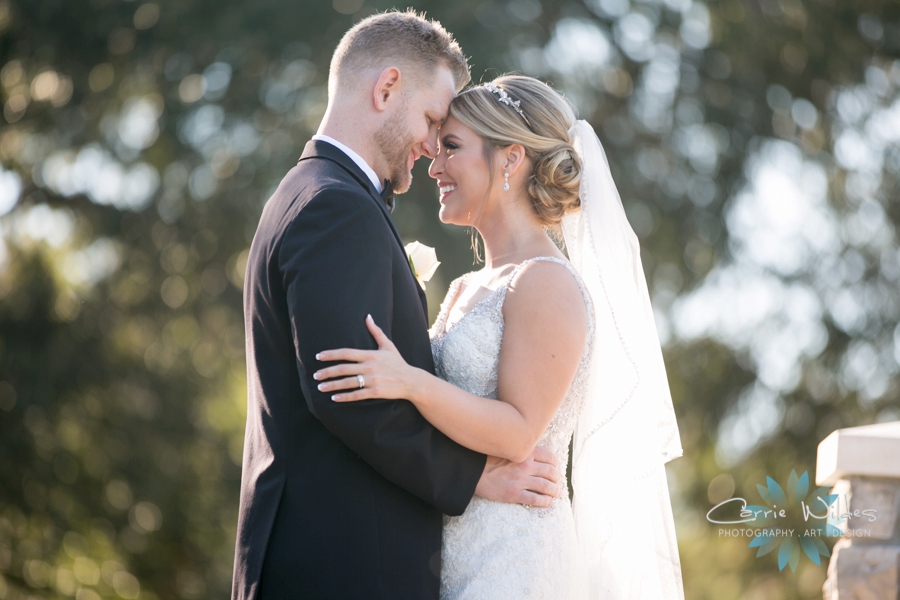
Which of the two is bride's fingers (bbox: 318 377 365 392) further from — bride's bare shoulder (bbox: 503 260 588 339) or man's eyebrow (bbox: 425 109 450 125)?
man's eyebrow (bbox: 425 109 450 125)

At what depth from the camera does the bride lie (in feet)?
9.02

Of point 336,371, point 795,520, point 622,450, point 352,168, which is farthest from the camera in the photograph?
point 795,520

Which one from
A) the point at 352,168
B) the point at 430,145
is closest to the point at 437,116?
the point at 430,145

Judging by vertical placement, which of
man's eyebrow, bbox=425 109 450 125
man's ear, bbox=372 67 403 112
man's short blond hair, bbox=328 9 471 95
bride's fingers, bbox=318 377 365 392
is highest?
man's short blond hair, bbox=328 9 471 95

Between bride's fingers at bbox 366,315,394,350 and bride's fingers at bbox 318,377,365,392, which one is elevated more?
bride's fingers at bbox 366,315,394,350

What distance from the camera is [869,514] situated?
2.81 m

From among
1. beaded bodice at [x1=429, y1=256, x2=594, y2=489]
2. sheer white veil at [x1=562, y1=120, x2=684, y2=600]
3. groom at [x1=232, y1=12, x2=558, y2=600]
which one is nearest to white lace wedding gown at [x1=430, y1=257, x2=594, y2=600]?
beaded bodice at [x1=429, y1=256, x2=594, y2=489]

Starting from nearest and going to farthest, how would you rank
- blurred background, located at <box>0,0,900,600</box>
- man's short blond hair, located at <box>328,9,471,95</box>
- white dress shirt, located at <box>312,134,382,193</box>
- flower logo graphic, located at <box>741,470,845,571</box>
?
1. white dress shirt, located at <box>312,134,382,193</box>
2. man's short blond hair, located at <box>328,9,471,95</box>
3. flower logo graphic, located at <box>741,470,845,571</box>
4. blurred background, located at <box>0,0,900,600</box>

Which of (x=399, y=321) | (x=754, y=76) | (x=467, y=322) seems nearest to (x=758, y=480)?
(x=754, y=76)

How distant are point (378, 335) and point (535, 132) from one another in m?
1.30

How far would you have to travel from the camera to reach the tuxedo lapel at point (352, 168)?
8.39 ft

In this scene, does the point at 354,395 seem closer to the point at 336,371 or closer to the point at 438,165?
the point at 336,371

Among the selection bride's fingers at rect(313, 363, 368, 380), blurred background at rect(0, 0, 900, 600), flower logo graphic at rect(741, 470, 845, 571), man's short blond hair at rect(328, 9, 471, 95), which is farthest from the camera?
blurred background at rect(0, 0, 900, 600)

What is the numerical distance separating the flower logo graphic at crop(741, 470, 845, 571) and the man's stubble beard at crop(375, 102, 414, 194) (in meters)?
1.84
